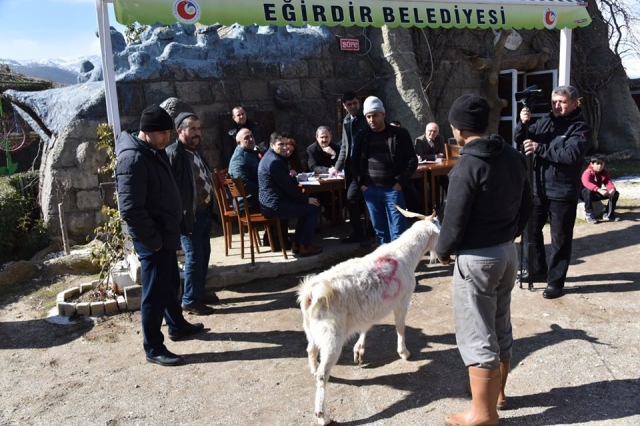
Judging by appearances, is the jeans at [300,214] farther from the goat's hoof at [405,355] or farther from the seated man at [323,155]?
the goat's hoof at [405,355]

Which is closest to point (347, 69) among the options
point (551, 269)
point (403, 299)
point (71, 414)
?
point (551, 269)

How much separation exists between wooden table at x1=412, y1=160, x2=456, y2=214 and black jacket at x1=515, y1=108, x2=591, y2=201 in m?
2.27

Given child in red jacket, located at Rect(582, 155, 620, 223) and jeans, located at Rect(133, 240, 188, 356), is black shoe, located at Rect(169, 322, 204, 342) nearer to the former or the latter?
jeans, located at Rect(133, 240, 188, 356)

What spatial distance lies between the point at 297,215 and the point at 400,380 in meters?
2.82

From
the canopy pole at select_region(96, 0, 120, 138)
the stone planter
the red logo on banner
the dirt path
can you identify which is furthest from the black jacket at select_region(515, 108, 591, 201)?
the red logo on banner

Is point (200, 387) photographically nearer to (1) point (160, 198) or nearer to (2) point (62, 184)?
(1) point (160, 198)

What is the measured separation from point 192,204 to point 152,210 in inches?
28.6

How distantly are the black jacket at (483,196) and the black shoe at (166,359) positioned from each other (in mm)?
2325

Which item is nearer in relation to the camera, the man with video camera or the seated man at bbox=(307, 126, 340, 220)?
the man with video camera

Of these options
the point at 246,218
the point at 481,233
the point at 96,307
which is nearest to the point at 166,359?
the point at 96,307

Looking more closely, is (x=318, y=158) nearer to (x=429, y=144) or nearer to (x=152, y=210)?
(x=429, y=144)

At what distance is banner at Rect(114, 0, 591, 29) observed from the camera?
197 inches

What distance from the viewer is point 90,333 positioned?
15.3ft

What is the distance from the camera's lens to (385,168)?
5.30 m
